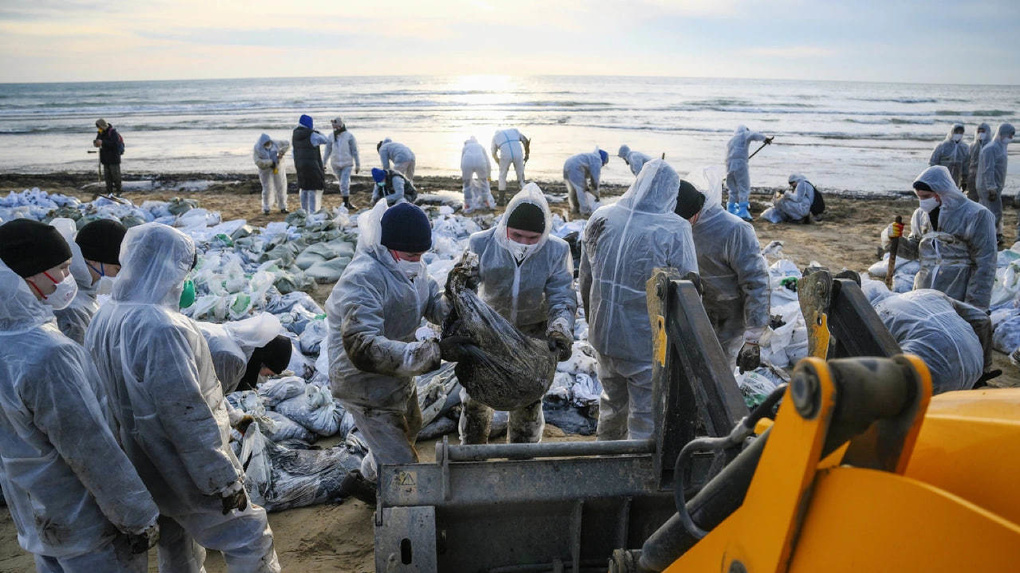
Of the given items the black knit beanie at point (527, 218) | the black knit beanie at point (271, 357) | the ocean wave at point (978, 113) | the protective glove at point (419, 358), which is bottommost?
the black knit beanie at point (271, 357)

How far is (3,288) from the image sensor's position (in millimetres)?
2016

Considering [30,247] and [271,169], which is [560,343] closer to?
[30,247]

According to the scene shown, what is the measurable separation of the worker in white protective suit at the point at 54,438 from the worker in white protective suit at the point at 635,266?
7.77ft

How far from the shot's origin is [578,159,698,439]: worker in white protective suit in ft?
11.3

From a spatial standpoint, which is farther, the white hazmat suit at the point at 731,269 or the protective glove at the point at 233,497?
the white hazmat suit at the point at 731,269

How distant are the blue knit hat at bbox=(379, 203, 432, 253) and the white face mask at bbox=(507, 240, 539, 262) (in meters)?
0.69

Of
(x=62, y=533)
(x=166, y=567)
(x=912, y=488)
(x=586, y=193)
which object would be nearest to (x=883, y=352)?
(x=912, y=488)

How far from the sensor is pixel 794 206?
37.7 feet

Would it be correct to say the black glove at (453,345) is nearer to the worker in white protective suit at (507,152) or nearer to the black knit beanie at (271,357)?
the black knit beanie at (271,357)

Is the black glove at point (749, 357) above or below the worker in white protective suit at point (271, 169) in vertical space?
below

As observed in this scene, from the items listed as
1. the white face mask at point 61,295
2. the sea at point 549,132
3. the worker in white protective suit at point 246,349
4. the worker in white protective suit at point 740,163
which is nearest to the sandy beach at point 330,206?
the worker in white protective suit at point 740,163

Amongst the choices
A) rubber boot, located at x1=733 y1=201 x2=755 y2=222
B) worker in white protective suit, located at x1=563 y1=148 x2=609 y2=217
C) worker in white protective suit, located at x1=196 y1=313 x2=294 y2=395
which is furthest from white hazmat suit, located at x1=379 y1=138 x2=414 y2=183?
worker in white protective suit, located at x1=196 y1=313 x2=294 y2=395

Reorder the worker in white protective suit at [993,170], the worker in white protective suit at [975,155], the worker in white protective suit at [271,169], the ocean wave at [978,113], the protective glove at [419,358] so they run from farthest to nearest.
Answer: the ocean wave at [978,113] → the worker in white protective suit at [271,169] → the worker in white protective suit at [975,155] → the worker in white protective suit at [993,170] → the protective glove at [419,358]

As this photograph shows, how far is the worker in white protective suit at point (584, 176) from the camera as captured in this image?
11.6m
